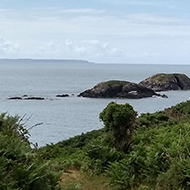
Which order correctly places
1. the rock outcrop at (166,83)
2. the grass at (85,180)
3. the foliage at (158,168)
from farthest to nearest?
the rock outcrop at (166,83) → the grass at (85,180) → the foliage at (158,168)

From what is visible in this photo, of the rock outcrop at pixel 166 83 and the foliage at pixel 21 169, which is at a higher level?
the foliage at pixel 21 169

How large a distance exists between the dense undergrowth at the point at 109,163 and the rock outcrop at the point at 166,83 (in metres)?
81.2

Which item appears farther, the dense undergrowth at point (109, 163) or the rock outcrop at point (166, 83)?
the rock outcrop at point (166, 83)

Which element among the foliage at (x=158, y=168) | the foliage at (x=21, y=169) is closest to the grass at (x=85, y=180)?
the foliage at (x=158, y=168)

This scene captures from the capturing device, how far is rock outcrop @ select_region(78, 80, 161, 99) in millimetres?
78562

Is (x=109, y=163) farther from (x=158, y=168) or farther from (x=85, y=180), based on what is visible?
(x=158, y=168)

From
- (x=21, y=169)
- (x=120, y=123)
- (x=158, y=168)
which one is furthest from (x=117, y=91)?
(x=21, y=169)

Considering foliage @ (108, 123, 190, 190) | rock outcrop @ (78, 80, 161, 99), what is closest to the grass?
foliage @ (108, 123, 190, 190)

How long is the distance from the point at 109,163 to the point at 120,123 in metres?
1.31

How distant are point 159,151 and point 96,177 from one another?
1581mm

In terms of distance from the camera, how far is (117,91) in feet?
263

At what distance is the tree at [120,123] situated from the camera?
11.3 metres

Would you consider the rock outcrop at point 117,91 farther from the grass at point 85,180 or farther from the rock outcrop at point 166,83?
the grass at point 85,180

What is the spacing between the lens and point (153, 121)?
72.9ft
